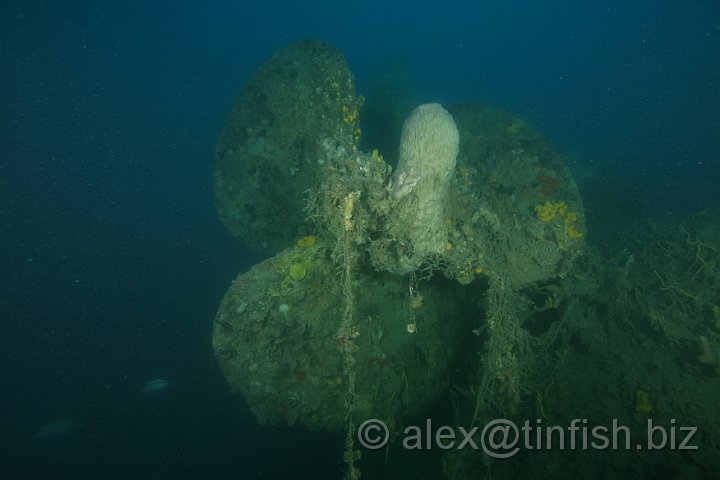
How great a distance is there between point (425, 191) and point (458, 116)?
3.66 m

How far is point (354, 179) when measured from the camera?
3596 mm

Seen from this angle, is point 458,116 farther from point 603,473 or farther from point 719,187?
point 719,187

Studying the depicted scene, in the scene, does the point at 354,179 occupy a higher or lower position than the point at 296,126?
lower

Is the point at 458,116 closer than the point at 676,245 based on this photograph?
Yes

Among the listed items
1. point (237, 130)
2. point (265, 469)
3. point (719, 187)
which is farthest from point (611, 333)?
point (719, 187)

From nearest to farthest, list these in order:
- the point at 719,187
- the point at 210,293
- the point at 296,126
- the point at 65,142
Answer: the point at 296,126 → the point at 210,293 → the point at 719,187 → the point at 65,142

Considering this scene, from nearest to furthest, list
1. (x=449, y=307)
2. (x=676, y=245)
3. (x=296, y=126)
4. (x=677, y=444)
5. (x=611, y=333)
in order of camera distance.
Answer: (x=677, y=444) → (x=449, y=307) → (x=611, y=333) → (x=296, y=126) → (x=676, y=245)

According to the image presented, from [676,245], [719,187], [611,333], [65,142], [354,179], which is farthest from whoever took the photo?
[65,142]

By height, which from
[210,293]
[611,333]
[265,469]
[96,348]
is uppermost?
[611,333]


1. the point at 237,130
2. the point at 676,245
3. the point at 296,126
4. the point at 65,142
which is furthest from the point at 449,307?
the point at 65,142

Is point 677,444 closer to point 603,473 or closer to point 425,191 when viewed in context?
point 603,473

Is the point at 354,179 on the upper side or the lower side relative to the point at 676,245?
upper

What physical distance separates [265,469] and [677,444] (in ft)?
29.8

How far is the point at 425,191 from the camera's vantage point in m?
3.78
